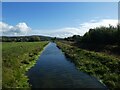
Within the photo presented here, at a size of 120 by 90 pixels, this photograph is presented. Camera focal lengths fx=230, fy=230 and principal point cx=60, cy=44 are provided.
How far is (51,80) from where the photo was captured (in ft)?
76.9

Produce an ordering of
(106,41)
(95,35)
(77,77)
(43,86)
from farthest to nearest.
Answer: (95,35)
(106,41)
(77,77)
(43,86)

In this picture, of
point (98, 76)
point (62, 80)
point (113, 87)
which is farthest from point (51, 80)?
point (113, 87)

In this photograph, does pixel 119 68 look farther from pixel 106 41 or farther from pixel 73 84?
pixel 106 41

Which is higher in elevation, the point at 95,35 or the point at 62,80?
the point at 95,35

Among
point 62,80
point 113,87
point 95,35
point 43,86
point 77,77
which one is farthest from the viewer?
point 95,35

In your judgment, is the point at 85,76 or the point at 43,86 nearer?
the point at 43,86

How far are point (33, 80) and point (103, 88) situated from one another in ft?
24.5

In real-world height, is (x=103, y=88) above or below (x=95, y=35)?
below

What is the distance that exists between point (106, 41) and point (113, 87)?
50422 mm

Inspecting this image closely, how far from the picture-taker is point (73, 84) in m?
21.4

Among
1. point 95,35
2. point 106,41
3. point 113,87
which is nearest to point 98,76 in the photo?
point 113,87

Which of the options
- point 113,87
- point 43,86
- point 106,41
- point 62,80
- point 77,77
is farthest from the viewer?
point 106,41

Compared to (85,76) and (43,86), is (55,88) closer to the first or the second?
(43,86)

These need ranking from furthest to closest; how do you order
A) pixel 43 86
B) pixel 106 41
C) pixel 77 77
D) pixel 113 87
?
pixel 106 41 < pixel 77 77 < pixel 43 86 < pixel 113 87
